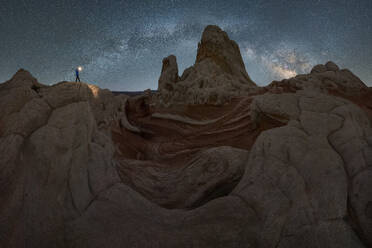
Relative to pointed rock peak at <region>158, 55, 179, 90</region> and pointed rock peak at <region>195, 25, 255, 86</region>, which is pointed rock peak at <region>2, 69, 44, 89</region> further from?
pointed rock peak at <region>195, 25, 255, 86</region>

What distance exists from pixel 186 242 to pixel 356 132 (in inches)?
83.1

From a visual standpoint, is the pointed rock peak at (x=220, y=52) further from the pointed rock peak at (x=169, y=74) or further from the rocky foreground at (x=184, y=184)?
the rocky foreground at (x=184, y=184)

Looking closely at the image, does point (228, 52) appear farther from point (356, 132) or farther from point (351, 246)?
point (351, 246)

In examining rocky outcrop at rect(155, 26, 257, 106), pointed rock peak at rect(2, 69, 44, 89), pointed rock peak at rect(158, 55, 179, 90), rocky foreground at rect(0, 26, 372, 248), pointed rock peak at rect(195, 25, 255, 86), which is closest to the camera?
rocky foreground at rect(0, 26, 372, 248)

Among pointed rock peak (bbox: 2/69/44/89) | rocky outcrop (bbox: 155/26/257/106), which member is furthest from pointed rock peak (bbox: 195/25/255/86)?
pointed rock peak (bbox: 2/69/44/89)

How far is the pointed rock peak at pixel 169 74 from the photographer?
835 centimetres

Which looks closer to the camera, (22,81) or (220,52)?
(22,81)

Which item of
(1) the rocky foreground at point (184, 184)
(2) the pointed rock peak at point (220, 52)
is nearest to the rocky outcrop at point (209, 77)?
(2) the pointed rock peak at point (220, 52)

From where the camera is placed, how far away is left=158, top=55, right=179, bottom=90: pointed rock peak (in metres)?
8.35

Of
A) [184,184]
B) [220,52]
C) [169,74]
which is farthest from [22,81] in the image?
[220,52]

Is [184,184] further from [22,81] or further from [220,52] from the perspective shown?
[220,52]

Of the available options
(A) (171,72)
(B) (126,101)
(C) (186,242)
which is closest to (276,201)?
(C) (186,242)

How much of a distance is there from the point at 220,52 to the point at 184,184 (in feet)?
30.9

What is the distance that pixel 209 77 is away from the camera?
837 cm
